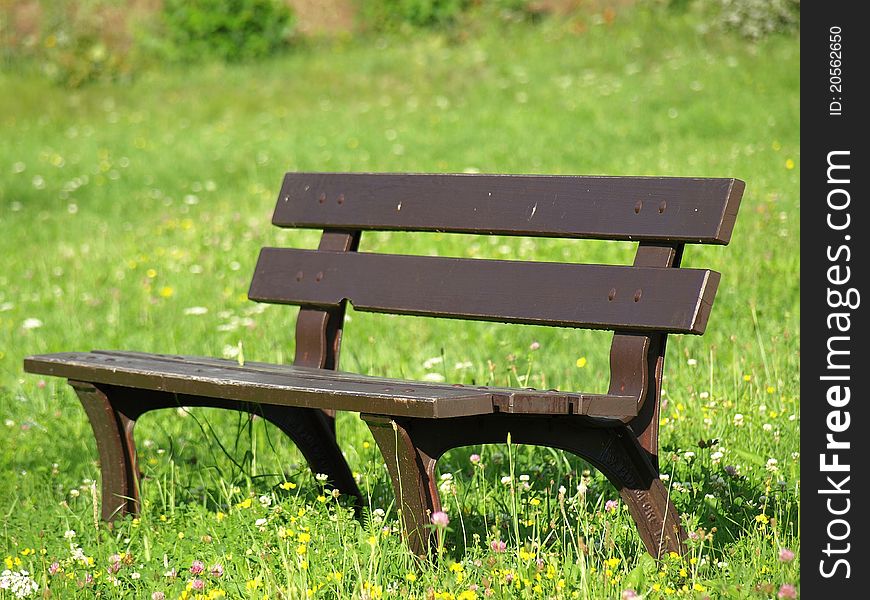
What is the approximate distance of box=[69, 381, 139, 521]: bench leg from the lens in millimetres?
3125

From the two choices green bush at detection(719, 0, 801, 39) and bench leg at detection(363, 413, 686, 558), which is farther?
green bush at detection(719, 0, 801, 39)

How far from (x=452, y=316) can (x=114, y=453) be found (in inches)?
40.7

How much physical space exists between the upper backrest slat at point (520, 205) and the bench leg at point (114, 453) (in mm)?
797

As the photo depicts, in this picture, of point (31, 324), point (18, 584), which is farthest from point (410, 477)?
point (31, 324)

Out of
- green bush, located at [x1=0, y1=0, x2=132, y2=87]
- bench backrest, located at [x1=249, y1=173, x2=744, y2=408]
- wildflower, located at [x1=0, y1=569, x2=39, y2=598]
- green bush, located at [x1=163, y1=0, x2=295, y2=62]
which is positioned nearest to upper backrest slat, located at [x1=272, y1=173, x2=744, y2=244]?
bench backrest, located at [x1=249, y1=173, x2=744, y2=408]

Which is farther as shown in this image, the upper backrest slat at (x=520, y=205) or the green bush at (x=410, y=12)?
the green bush at (x=410, y=12)

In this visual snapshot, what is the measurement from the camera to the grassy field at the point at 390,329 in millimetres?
2660

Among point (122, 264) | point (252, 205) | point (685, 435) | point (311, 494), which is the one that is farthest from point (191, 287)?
point (685, 435)

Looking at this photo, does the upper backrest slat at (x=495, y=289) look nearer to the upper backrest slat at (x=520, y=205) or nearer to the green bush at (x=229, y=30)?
the upper backrest slat at (x=520, y=205)

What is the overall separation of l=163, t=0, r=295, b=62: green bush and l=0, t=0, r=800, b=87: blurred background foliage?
0.01m

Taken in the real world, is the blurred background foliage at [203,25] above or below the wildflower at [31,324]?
above
